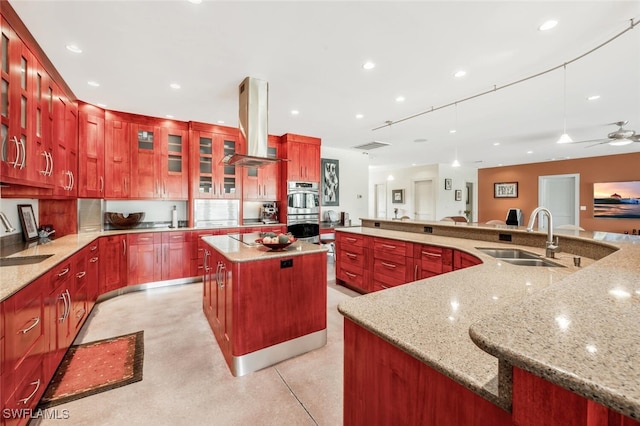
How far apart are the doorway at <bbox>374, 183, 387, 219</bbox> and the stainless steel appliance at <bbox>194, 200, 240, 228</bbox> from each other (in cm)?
694

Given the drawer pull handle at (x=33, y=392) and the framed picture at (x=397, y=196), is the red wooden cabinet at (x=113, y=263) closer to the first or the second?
the drawer pull handle at (x=33, y=392)

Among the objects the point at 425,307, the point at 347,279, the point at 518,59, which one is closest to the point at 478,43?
the point at 518,59

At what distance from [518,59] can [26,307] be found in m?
4.15

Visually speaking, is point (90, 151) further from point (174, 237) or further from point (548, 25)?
point (548, 25)

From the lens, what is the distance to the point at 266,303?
2.24 metres

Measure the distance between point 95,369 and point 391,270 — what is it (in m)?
2.94

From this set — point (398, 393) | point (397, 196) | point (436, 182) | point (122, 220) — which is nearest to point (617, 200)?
point (436, 182)

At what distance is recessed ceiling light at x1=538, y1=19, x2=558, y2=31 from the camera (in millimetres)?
2084

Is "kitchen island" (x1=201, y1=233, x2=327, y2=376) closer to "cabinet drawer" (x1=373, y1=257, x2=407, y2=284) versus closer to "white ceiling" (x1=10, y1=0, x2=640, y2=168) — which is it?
"cabinet drawer" (x1=373, y1=257, x2=407, y2=284)

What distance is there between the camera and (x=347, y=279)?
4121 millimetres

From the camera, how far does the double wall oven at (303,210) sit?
5.50m

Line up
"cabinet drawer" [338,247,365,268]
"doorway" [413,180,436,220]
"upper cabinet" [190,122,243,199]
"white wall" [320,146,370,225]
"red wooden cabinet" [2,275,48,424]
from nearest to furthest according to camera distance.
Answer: "red wooden cabinet" [2,275,48,424], "cabinet drawer" [338,247,365,268], "upper cabinet" [190,122,243,199], "white wall" [320,146,370,225], "doorway" [413,180,436,220]

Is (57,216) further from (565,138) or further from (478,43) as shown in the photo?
(565,138)

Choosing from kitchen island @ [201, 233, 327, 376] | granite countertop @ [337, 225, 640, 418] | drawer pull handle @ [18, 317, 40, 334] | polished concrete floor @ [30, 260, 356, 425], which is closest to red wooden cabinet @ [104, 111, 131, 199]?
polished concrete floor @ [30, 260, 356, 425]
